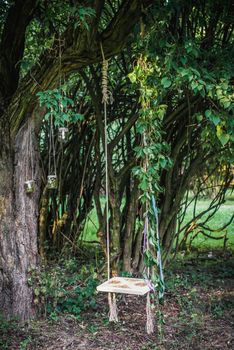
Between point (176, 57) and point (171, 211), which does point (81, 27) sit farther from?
point (171, 211)

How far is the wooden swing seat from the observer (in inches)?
127

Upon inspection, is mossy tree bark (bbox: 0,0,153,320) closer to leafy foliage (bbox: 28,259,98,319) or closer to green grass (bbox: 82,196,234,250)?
leafy foliage (bbox: 28,259,98,319)

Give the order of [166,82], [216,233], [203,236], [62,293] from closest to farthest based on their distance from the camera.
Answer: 1. [166,82]
2. [62,293]
3. [203,236]
4. [216,233]

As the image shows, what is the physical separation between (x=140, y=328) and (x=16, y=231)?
1.19 meters

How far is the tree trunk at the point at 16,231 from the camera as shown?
144 inches

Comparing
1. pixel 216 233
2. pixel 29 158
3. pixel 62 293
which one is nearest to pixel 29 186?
pixel 29 158

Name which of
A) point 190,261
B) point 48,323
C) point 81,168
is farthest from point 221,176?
point 48,323

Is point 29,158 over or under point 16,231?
over

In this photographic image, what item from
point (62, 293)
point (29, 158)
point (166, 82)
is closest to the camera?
point (166, 82)

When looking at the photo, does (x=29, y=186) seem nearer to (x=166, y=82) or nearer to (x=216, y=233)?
(x=166, y=82)

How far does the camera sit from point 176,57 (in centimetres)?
357

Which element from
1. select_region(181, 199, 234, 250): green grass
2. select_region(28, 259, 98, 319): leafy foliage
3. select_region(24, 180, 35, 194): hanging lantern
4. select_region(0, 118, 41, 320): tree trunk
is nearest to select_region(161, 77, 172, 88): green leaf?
select_region(0, 118, 41, 320): tree trunk

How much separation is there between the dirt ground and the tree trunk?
0.69ft

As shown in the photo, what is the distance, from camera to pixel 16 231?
369cm
